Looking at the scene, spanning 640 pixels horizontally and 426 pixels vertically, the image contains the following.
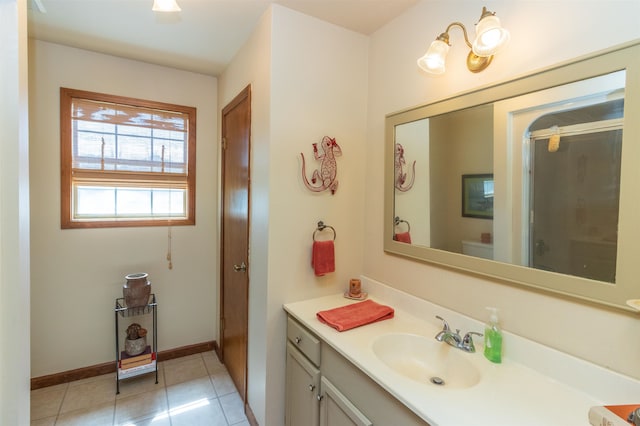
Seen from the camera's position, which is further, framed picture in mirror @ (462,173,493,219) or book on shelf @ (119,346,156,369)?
book on shelf @ (119,346,156,369)

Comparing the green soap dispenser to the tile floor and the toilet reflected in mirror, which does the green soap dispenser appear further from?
the tile floor

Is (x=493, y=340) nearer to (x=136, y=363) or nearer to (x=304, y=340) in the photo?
(x=304, y=340)

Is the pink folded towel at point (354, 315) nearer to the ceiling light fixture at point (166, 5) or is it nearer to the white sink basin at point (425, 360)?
the white sink basin at point (425, 360)

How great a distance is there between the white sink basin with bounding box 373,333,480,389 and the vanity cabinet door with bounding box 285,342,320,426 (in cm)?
36

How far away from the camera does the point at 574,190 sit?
1071 mm

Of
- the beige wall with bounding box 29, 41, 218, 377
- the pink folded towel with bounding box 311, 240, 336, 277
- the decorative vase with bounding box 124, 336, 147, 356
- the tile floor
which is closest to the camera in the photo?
the pink folded towel with bounding box 311, 240, 336, 277

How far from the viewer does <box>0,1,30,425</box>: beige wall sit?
1.02 m

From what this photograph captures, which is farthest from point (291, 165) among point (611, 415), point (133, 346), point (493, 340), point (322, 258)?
point (133, 346)

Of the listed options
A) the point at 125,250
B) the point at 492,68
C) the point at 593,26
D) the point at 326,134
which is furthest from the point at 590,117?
the point at 125,250

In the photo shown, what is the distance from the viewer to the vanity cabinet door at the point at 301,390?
1.47 m

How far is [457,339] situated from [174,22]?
7.81ft

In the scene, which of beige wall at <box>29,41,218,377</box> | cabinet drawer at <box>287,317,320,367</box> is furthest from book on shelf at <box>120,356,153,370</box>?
cabinet drawer at <box>287,317,320,367</box>

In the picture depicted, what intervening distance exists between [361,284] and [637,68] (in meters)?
1.56

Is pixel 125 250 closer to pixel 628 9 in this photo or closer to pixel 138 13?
pixel 138 13
